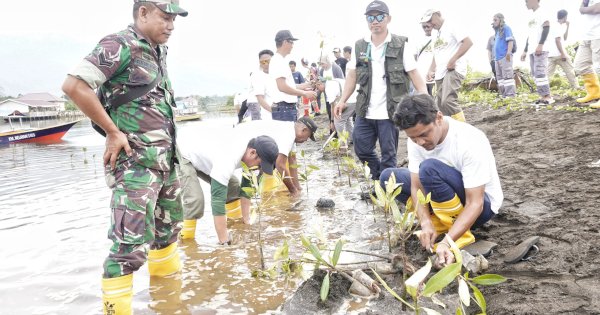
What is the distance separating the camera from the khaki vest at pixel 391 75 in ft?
13.5

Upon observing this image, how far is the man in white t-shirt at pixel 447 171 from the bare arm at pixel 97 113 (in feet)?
5.02

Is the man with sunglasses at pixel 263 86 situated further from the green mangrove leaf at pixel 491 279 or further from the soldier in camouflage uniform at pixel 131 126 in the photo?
the green mangrove leaf at pixel 491 279

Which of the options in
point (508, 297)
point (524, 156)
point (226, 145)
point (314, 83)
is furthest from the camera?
point (314, 83)

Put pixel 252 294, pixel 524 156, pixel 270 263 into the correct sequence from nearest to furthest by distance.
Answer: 1. pixel 252 294
2. pixel 270 263
3. pixel 524 156

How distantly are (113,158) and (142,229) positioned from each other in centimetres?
41

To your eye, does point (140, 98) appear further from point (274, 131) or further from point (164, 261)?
point (274, 131)

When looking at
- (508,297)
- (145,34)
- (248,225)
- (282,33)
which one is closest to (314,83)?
(282,33)

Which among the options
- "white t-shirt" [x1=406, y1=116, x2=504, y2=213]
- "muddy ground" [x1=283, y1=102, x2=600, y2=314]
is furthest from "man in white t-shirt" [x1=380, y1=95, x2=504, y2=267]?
"muddy ground" [x1=283, y1=102, x2=600, y2=314]

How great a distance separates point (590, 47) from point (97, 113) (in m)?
6.43

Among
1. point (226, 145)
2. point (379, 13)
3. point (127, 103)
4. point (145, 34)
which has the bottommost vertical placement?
point (226, 145)

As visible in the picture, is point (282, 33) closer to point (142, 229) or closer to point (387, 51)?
point (387, 51)

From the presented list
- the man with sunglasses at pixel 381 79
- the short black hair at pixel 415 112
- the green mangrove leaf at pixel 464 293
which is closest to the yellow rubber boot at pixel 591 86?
the man with sunglasses at pixel 381 79

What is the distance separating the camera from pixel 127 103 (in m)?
2.32

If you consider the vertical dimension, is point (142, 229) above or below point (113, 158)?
below
